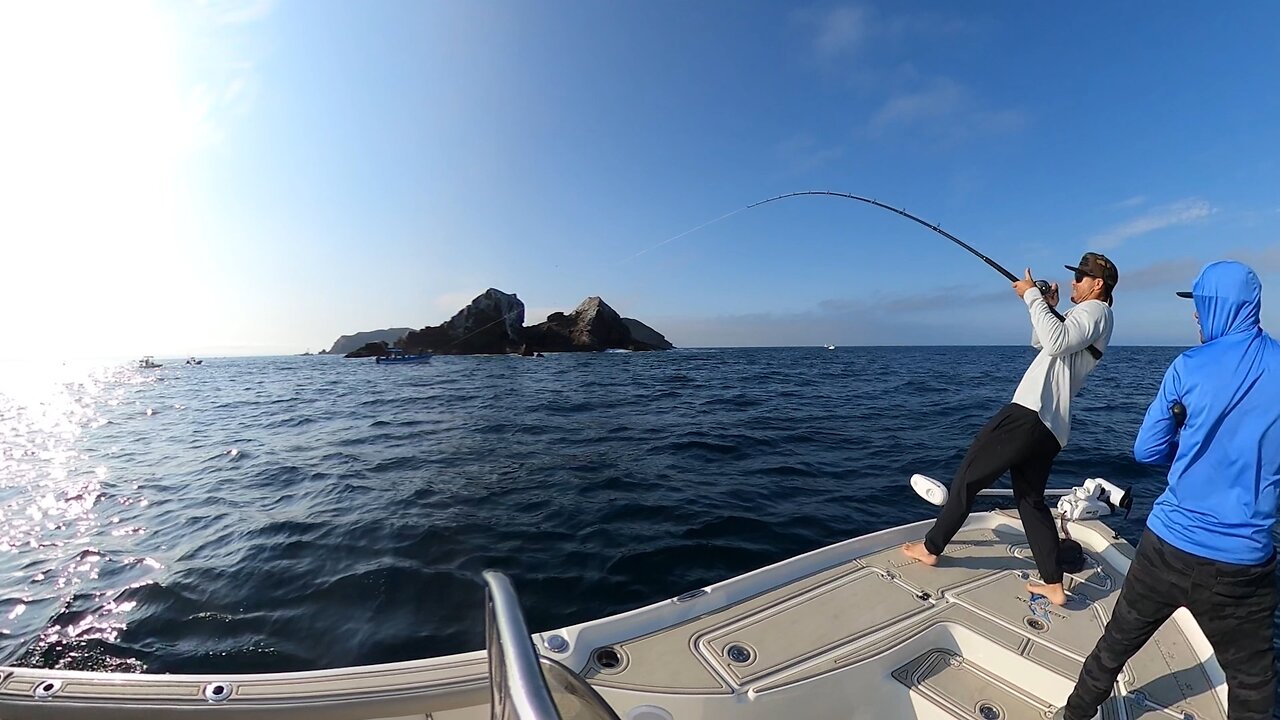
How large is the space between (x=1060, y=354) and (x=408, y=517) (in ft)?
21.0

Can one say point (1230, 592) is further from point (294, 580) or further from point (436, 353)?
point (436, 353)

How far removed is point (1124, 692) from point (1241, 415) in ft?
4.85

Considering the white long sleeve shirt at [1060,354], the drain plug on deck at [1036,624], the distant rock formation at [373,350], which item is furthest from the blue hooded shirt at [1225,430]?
the distant rock formation at [373,350]

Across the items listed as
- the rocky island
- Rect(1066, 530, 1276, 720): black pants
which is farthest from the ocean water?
the rocky island

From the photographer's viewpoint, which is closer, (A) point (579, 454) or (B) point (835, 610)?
(B) point (835, 610)

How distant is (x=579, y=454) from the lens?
29.3 ft

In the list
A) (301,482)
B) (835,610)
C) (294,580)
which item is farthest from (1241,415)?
(301,482)

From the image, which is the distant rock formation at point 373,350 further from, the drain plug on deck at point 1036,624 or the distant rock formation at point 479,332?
the drain plug on deck at point 1036,624

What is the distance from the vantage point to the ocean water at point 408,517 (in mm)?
3848

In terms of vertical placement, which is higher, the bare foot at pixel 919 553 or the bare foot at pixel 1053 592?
the bare foot at pixel 919 553

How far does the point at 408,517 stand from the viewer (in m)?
5.83

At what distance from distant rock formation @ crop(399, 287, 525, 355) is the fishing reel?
2832 inches

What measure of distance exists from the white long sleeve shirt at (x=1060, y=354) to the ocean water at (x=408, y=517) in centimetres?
274

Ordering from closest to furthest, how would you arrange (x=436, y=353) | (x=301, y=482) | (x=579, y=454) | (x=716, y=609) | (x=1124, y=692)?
(x=1124, y=692) → (x=716, y=609) → (x=301, y=482) → (x=579, y=454) → (x=436, y=353)
